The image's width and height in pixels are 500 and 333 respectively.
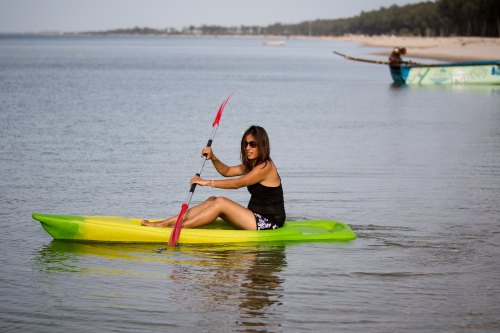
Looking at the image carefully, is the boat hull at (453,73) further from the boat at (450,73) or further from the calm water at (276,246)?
the calm water at (276,246)

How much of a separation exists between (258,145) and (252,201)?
0.62 m

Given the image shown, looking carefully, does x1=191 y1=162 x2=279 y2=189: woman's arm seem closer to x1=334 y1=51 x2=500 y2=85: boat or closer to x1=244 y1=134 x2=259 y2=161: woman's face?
x1=244 y1=134 x2=259 y2=161: woman's face

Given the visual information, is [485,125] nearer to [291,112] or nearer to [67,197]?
[291,112]

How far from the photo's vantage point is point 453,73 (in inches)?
1293

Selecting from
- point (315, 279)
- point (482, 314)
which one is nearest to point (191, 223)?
point (315, 279)

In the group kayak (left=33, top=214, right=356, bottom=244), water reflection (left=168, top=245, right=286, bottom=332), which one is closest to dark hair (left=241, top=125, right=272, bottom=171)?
kayak (left=33, top=214, right=356, bottom=244)

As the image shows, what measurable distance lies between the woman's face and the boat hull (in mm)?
25467

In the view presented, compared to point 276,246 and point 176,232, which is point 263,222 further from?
point 176,232

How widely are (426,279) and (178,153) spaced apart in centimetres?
828

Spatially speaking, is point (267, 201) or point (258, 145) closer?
point (258, 145)

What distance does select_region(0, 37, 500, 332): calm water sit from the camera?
20.3 feet

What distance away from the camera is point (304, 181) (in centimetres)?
1202

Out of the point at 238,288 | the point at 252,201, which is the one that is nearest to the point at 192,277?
the point at 238,288

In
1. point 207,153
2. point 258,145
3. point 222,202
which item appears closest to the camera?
point 258,145
